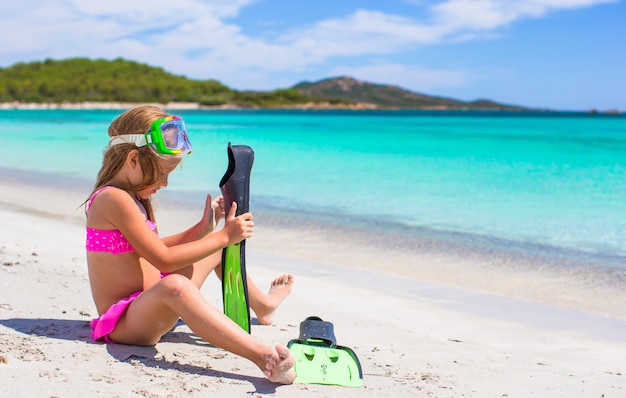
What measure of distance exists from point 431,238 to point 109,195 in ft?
16.7

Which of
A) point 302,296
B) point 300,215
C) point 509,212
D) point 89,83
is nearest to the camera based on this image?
point 302,296

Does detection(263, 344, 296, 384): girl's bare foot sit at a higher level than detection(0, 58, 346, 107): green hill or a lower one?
lower

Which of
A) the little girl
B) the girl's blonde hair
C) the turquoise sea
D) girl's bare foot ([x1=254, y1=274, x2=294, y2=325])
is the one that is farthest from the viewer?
the turquoise sea

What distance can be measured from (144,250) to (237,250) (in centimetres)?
44

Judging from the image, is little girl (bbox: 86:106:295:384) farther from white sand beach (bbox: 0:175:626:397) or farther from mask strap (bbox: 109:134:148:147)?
white sand beach (bbox: 0:175:626:397)

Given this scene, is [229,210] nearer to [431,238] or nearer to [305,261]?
[305,261]

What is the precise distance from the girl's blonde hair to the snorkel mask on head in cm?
2

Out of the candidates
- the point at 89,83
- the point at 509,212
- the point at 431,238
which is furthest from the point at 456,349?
the point at 89,83

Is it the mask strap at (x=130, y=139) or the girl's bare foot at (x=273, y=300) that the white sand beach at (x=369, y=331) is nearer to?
the girl's bare foot at (x=273, y=300)

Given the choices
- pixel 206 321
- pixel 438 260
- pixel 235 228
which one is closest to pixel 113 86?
pixel 438 260

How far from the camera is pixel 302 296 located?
4.65m

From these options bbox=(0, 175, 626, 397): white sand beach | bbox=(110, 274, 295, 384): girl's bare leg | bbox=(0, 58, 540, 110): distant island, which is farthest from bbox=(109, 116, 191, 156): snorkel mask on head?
bbox=(0, 58, 540, 110): distant island

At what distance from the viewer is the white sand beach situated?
2.83 metres

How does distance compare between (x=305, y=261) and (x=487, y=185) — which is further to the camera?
(x=487, y=185)
